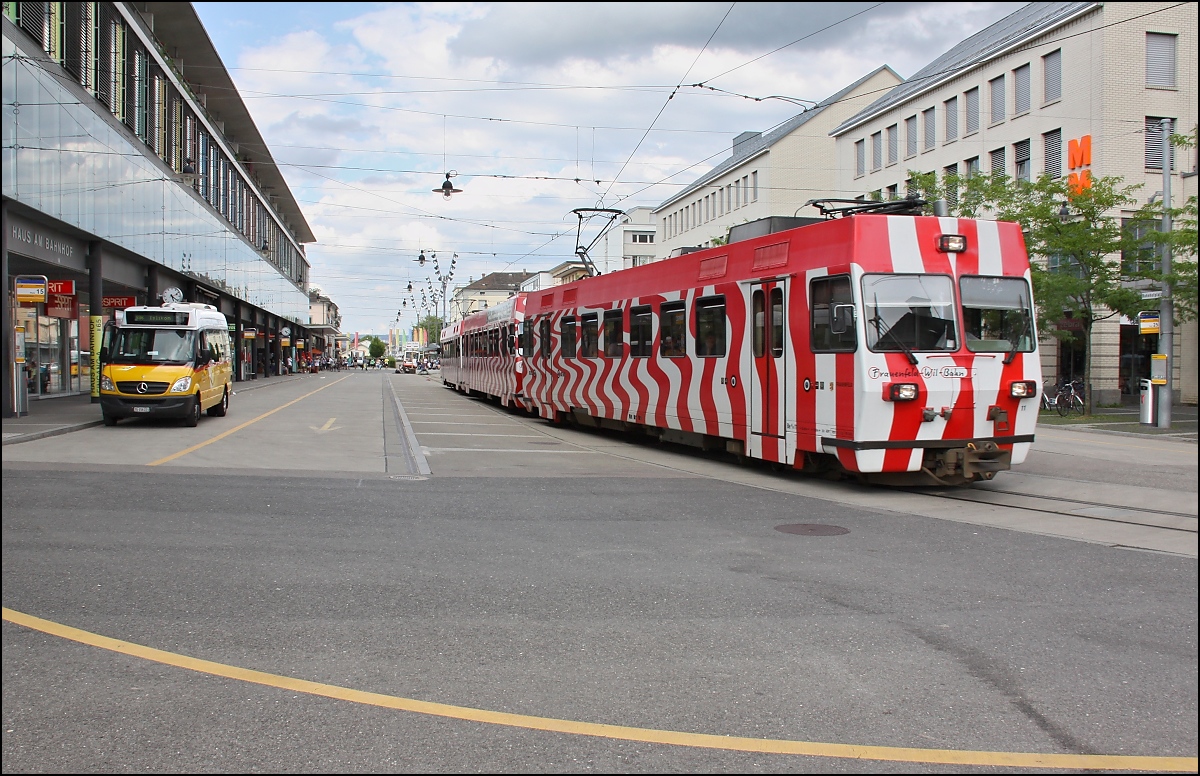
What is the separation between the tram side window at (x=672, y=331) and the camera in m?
15.2

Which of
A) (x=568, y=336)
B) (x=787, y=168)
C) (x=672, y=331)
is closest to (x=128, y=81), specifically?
(x=568, y=336)

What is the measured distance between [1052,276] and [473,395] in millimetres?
24312

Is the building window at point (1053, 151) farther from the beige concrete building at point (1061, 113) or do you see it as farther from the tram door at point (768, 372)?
the tram door at point (768, 372)

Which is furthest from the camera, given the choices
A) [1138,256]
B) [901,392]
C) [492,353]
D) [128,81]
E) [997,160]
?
[997,160]

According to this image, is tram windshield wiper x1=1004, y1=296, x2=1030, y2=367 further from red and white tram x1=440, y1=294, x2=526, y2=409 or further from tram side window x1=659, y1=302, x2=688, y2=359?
red and white tram x1=440, y1=294, x2=526, y2=409

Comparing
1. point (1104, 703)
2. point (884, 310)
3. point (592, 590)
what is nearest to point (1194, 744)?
point (1104, 703)

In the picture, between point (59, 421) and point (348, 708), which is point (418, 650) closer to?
point (348, 708)

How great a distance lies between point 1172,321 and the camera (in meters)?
24.6

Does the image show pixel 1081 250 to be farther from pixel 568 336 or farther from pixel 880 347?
pixel 880 347

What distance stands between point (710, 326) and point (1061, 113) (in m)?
26.3

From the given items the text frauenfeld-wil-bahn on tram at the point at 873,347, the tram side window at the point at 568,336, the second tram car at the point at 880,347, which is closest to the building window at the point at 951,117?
the tram side window at the point at 568,336

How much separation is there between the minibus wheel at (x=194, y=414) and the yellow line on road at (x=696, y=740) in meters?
17.3

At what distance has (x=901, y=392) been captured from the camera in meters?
10.7

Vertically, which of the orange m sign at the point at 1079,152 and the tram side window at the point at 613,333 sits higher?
the orange m sign at the point at 1079,152
